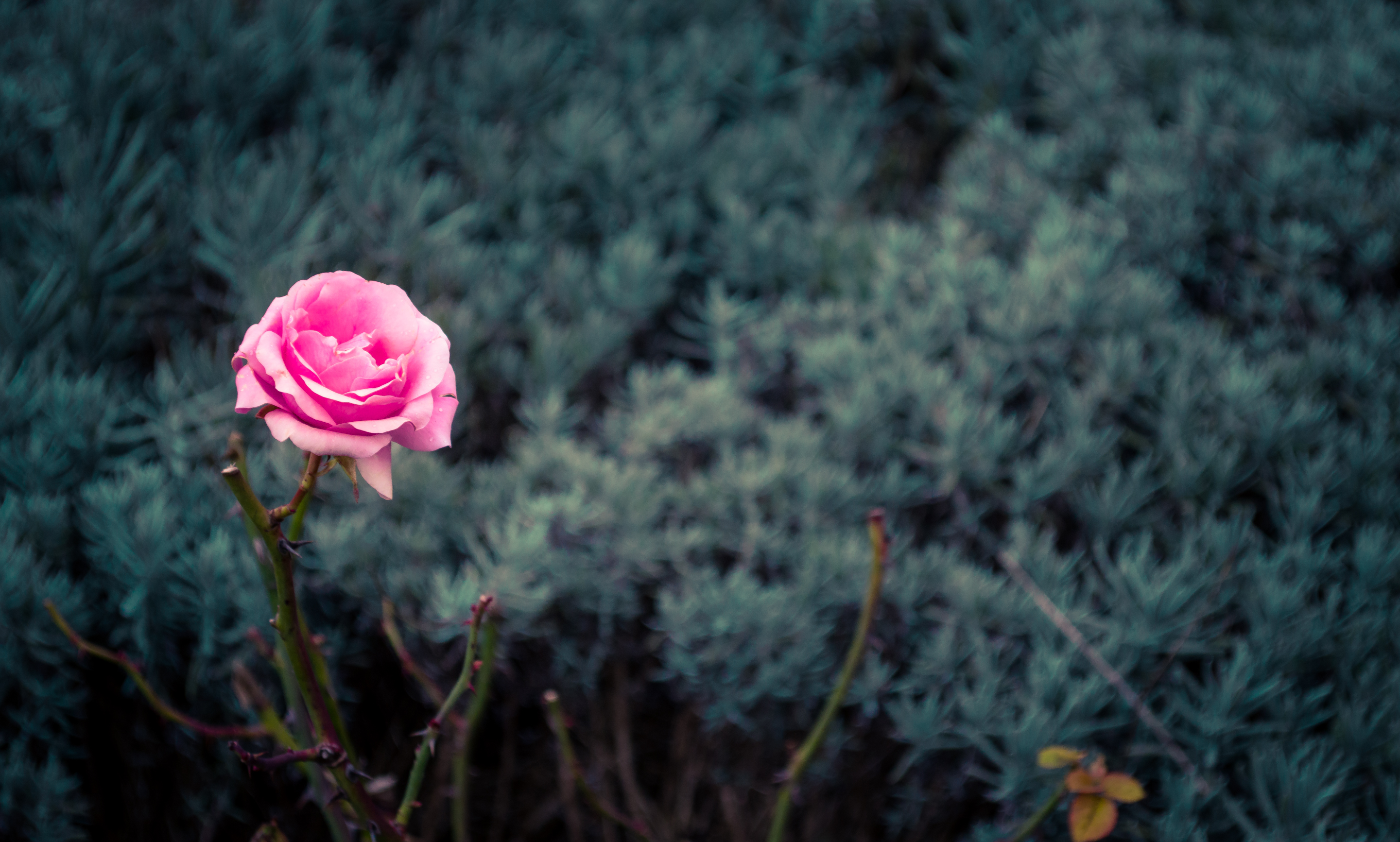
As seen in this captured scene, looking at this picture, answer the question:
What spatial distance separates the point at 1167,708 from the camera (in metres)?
1.28

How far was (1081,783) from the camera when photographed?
3.27 feet

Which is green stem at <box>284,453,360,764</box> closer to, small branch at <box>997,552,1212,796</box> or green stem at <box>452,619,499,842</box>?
green stem at <box>452,619,499,842</box>

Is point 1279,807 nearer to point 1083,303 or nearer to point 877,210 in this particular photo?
point 1083,303

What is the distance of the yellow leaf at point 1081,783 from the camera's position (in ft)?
3.26

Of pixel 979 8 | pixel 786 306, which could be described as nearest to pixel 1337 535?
pixel 786 306

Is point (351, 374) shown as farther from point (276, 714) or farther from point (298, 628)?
point (276, 714)

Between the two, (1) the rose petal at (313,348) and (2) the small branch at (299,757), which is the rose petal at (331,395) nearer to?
(1) the rose petal at (313,348)

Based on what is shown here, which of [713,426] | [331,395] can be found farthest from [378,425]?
[713,426]

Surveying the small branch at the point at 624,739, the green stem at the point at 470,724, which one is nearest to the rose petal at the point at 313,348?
the green stem at the point at 470,724

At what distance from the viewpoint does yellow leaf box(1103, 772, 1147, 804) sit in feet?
3.21

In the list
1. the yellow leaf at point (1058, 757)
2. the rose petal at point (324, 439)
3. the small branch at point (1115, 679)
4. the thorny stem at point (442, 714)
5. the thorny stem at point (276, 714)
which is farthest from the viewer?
the small branch at point (1115, 679)

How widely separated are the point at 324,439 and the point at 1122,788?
93 cm

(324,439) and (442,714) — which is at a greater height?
(324,439)

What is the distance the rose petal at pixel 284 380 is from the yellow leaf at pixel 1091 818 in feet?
3.00
